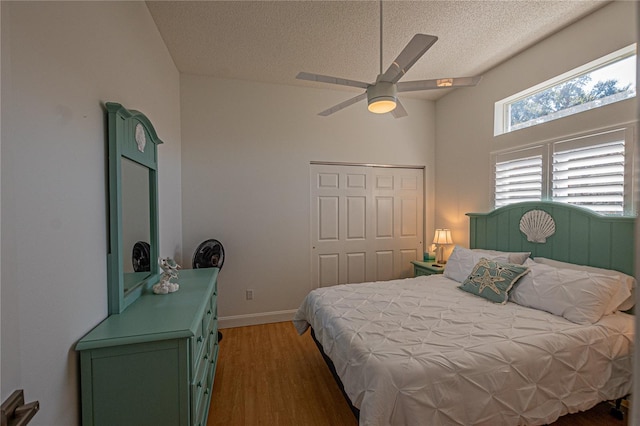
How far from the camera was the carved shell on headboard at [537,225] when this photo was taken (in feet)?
8.21

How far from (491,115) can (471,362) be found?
2829mm

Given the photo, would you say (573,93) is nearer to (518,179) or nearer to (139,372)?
(518,179)

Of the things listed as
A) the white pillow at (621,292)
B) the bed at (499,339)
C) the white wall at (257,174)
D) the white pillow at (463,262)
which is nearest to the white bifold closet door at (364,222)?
the white wall at (257,174)

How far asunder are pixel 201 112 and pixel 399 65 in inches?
95.8

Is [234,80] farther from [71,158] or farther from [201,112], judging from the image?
[71,158]

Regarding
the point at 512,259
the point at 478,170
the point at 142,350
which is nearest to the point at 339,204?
the point at 478,170

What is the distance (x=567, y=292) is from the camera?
192 centimetres

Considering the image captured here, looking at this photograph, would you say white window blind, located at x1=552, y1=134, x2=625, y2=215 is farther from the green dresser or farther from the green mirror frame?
the green mirror frame

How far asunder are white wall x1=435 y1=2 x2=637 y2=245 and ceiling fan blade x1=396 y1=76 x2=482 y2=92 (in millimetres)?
1269

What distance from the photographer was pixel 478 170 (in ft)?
11.0

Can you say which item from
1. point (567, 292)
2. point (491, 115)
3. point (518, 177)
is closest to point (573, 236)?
point (567, 292)

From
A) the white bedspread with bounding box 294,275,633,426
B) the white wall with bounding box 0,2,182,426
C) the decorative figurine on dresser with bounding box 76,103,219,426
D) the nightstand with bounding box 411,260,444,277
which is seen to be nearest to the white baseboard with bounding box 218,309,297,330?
the decorative figurine on dresser with bounding box 76,103,219,426

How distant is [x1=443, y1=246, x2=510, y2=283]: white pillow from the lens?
2.67 meters

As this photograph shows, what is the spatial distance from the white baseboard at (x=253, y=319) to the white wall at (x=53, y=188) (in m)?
2.08
